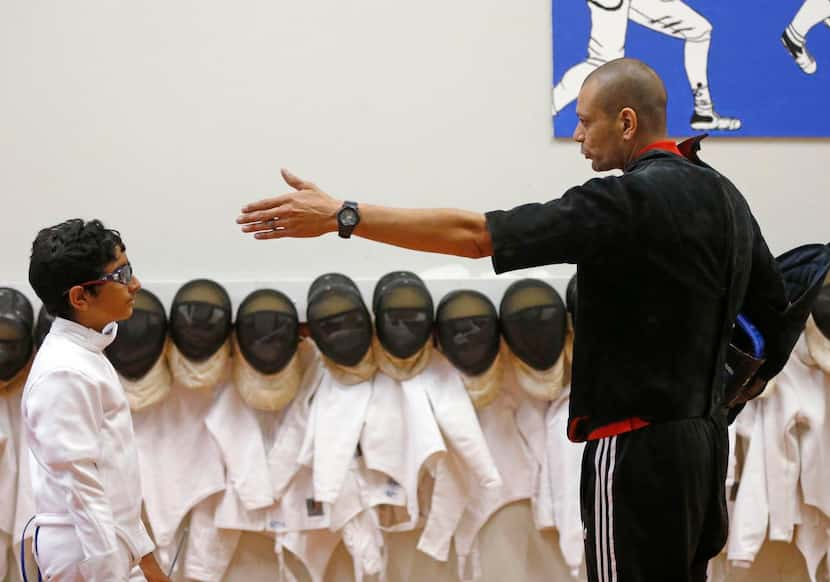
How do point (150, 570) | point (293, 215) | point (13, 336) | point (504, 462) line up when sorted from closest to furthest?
point (293, 215)
point (150, 570)
point (13, 336)
point (504, 462)

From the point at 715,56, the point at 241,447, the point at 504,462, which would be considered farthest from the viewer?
the point at 715,56

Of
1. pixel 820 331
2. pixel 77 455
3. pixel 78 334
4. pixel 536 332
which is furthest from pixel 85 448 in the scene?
pixel 820 331

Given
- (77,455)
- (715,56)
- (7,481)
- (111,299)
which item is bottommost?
(7,481)

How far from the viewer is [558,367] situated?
309cm

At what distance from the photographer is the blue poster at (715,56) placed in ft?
11.2

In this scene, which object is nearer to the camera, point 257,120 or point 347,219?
point 347,219

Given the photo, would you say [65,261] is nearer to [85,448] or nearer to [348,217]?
[85,448]

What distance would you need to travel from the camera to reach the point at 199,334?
2.96 metres

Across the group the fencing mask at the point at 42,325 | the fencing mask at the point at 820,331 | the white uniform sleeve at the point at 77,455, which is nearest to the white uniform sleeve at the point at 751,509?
the fencing mask at the point at 820,331

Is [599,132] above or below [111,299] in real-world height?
above

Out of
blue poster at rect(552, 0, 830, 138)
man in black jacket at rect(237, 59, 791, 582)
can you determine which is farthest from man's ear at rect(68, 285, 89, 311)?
blue poster at rect(552, 0, 830, 138)

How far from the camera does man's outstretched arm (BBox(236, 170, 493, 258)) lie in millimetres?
1598

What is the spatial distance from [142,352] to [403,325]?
86cm

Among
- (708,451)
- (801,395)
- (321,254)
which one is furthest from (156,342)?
(801,395)
